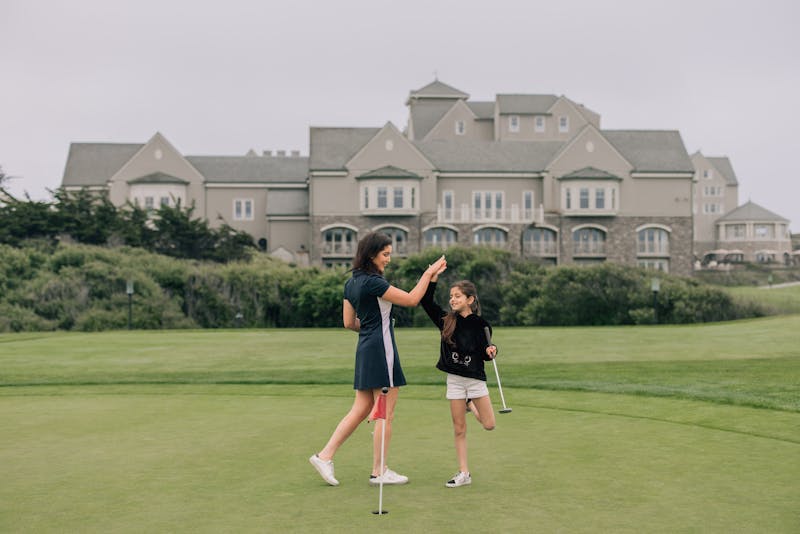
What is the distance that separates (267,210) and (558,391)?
54090 millimetres

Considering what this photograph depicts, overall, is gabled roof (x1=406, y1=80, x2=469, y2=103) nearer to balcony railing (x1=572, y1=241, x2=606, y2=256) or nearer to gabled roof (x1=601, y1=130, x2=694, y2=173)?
gabled roof (x1=601, y1=130, x2=694, y2=173)

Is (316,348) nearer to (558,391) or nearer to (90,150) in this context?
(558,391)

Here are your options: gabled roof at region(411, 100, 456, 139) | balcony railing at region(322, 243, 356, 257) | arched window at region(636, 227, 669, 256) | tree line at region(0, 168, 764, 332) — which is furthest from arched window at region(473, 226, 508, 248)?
tree line at region(0, 168, 764, 332)

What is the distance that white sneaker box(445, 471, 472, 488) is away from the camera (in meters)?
7.31

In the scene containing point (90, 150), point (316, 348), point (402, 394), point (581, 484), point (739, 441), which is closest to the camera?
point (581, 484)

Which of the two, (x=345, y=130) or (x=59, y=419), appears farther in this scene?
(x=345, y=130)

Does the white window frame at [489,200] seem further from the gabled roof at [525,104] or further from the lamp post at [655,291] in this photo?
the lamp post at [655,291]

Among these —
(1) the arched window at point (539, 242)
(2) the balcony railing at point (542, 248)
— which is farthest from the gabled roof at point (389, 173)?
(2) the balcony railing at point (542, 248)

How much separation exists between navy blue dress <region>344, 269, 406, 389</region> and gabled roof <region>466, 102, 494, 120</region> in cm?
7594

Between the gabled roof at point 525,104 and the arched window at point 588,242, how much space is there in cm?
1788

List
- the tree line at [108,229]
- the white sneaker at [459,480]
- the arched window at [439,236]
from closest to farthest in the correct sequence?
the white sneaker at [459,480], the tree line at [108,229], the arched window at [439,236]

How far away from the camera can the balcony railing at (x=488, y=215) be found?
210 feet

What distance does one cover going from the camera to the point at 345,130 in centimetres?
6581

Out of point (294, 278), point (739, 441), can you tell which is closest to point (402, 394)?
point (739, 441)
